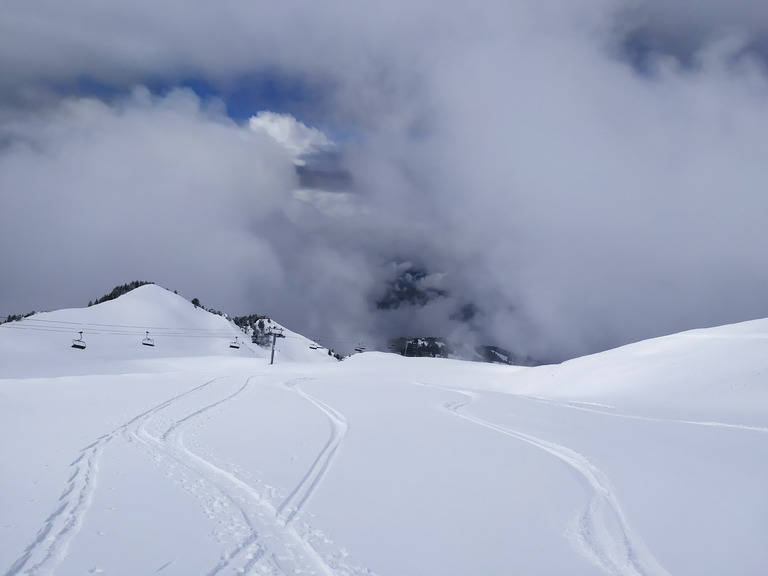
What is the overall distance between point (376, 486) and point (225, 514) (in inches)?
114

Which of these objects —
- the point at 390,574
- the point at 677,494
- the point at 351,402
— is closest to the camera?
the point at 390,574

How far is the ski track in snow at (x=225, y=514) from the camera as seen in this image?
231 inches

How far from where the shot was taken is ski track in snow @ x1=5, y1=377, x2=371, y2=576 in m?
5.87

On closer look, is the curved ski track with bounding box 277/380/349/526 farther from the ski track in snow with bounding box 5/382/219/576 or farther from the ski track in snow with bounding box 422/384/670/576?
the ski track in snow with bounding box 422/384/670/576

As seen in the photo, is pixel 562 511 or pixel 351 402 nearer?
pixel 562 511

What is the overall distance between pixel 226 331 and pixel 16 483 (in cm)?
14088

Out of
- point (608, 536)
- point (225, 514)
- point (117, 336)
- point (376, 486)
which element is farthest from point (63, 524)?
point (117, 336)

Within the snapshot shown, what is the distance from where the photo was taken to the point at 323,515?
7.61 meters

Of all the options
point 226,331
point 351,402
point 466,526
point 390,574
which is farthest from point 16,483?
point 226,331

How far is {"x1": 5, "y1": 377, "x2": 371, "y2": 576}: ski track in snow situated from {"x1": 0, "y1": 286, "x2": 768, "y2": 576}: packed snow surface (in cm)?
3

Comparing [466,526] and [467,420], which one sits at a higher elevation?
[467,420]

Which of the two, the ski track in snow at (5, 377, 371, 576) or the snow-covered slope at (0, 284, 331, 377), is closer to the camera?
the ski track in snow at (5, 377, 371, 576)

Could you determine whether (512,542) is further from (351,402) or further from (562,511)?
(351,402)

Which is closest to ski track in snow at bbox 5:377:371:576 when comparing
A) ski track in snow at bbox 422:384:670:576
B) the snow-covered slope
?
ski track in snow at bbox 422:384:670:576
